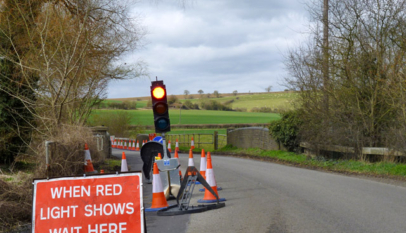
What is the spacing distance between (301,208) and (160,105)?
133 inches

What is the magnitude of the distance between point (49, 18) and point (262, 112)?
56.2 m

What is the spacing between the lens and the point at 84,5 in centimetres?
1427

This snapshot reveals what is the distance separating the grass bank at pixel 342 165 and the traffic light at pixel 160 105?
7003 millimetres

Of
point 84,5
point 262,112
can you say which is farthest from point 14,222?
point 262,112

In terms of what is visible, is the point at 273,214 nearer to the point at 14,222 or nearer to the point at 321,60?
the point at 14,222

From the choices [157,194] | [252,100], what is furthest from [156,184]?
[252,100]

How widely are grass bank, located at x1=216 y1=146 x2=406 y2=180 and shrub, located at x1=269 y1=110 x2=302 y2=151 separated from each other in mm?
490

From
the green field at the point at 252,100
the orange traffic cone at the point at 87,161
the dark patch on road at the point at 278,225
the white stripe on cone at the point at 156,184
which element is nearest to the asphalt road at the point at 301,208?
the dark patch on road at the point at 278,225

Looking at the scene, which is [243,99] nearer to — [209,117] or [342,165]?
[209,117]

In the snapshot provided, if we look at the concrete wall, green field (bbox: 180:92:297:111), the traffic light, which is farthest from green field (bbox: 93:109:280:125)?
the traffic light

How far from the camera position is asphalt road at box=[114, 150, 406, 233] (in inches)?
278

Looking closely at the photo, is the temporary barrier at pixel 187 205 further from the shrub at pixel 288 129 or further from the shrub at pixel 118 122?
the shrub at pixel 118 122

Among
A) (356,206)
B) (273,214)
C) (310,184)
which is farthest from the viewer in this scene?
(310,184)

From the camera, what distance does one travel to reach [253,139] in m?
25.5
